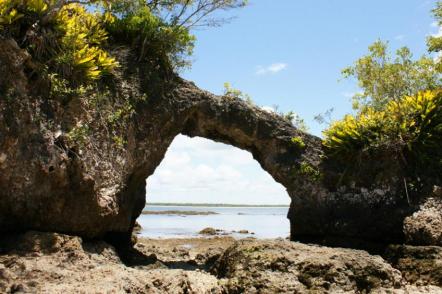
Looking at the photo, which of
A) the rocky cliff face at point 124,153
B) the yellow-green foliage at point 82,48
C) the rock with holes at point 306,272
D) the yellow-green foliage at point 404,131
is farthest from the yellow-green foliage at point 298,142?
the yellow-green foliage at point 82,48

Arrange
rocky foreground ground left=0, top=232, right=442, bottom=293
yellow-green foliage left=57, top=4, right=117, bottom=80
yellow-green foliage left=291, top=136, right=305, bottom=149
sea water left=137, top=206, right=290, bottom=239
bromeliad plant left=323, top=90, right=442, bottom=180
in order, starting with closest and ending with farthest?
rocky foreground ground left=0, top=232, right=442, bottom=293
yellow-green foliage left=57, top=4, right=117, bottom=80
bromeliad plant left=323, top=90, right=442, bottom=180
yellow-green foliage left=291, top=136, right=305, bottom=149
sea water left=137, top=206, right=290, bottom=239

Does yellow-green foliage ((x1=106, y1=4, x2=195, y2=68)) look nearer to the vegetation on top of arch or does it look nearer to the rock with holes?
the vegetation on top of arch

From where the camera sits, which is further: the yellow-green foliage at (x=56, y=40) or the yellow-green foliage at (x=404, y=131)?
the yellow-green foliage at (x=404, y=131)

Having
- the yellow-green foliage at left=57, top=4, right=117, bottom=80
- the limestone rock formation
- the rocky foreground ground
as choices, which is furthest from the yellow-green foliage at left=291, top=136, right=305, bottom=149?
the yellow-green foliage at left=57, top=4, right=117, bottom=80

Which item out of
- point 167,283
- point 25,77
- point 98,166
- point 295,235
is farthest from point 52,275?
point 295,235

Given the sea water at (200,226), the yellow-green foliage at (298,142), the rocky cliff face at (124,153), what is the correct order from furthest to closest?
1. the sea water at (200,226)
2. the yellow-green foliage at (298,142)
3. the rocky cliff face at (124,153)

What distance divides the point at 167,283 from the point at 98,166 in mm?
3161

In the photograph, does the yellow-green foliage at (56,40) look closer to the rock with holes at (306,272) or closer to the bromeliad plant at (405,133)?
the rock with holes at (306,272)

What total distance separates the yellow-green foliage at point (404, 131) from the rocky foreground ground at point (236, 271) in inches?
136

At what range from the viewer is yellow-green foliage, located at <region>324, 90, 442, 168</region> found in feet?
36.8

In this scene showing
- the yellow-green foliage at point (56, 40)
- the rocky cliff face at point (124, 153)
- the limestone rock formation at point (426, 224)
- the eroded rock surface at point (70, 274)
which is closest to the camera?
the eroded rock surface at point (70, 274)

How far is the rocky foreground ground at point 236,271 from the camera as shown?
6.51 meters

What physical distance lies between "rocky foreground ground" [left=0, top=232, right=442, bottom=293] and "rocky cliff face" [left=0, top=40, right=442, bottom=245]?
2.66ft

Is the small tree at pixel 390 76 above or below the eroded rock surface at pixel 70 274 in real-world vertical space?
above
